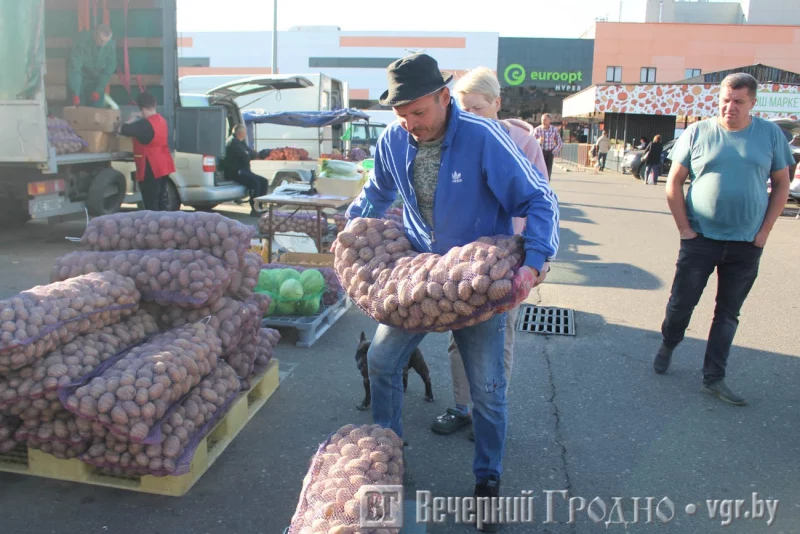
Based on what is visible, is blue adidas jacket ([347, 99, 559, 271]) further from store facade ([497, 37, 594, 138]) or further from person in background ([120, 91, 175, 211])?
store facade ([497, 37, 594, 138])

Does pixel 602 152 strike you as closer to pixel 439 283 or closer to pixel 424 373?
pixel 424 373

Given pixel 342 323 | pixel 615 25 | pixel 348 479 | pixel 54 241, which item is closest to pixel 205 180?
pixel 54 241

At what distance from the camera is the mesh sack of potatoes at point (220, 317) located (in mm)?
3824

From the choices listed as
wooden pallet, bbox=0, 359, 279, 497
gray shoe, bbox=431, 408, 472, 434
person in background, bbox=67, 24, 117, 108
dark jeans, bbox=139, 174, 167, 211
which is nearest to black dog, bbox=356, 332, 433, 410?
gray shoe, bbox=431, 408, 472, 434

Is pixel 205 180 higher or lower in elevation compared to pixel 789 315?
higher

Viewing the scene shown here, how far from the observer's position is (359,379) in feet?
15.8

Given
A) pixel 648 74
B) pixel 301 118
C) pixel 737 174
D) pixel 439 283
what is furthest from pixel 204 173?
pixel 648 74

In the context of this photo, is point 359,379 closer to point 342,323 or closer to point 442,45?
point 342,323

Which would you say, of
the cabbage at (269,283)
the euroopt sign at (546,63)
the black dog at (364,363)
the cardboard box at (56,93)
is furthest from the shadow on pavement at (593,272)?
the euroopt sign at (546,63)

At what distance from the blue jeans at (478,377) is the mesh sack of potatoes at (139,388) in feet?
3.17

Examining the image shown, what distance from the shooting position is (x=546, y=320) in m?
6.33

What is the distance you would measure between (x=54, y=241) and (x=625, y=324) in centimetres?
804

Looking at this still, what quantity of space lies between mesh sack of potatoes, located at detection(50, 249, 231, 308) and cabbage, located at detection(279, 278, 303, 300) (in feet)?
5.04

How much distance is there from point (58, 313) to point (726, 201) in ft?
13.1
